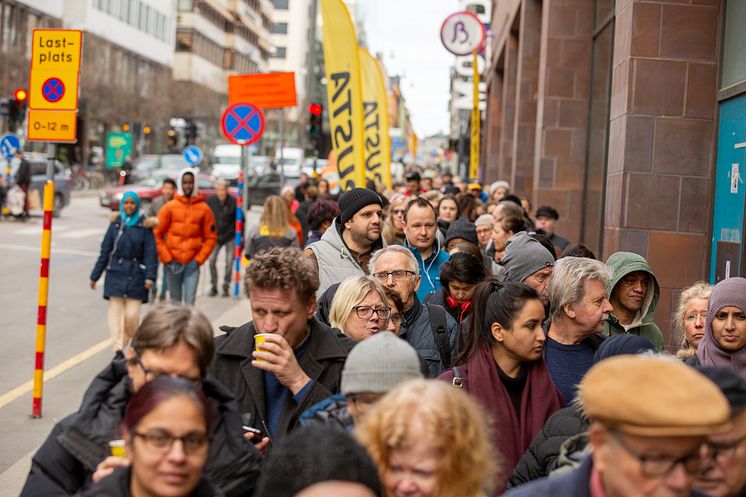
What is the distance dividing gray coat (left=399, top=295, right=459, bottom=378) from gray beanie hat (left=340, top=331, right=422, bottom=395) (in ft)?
7.19

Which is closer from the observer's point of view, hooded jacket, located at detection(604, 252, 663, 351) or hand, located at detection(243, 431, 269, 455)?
hand, located at detection(243, 431, 269, 455)

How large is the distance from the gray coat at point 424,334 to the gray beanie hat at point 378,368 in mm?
2191

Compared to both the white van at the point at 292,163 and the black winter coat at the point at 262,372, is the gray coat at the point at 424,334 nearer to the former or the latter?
the black winter coat at the point at 262,372

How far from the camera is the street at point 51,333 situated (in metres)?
9.26

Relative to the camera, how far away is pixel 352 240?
8.34m

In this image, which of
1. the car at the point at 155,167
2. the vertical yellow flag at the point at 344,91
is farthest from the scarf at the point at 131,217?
the car at the point at 155,167

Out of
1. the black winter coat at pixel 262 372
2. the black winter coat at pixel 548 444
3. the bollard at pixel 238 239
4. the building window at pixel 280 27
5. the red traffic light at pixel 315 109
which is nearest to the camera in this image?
the black winter coat at pixel 548 444

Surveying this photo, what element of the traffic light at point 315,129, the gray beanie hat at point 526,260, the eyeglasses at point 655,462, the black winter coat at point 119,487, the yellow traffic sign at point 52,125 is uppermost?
the traffic light at point 315,129

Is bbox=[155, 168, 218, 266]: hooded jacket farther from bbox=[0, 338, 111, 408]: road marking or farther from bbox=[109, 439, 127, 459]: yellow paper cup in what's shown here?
bbox=[109, 439, 127, 459]: yellow paper cup

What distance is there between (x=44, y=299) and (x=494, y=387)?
5.71m

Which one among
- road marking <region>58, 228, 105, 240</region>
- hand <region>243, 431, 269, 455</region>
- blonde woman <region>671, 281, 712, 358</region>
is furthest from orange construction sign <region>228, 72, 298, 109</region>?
hand <region>243, 431, 269, 455</region>

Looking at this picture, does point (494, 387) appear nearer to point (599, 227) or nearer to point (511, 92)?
point (599, 227)

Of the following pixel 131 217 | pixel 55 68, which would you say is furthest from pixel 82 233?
pixel 55 68

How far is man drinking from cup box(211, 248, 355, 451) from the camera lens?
15.1ft
